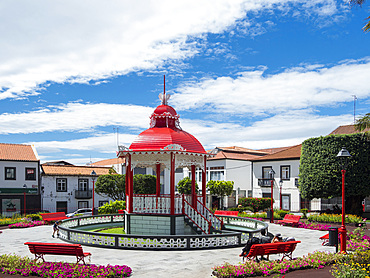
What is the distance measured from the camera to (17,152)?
150 feet

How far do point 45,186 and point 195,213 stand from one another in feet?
110

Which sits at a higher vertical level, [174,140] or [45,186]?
[174,140]

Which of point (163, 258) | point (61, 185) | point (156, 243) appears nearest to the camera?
point (163, 258)

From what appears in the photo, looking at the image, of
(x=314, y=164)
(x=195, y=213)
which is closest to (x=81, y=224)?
(x=195, y=213)

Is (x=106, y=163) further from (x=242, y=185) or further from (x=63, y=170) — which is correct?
(x=242, y=185)

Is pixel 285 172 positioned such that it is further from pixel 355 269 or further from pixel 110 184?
pixel 355 269

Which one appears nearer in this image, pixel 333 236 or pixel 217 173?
pixel 333 236

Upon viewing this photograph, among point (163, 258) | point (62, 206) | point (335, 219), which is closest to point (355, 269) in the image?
point (163, 258)

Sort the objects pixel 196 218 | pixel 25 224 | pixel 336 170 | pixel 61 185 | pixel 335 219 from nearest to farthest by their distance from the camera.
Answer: pixel 196 218, pixel 25 224, pixel 335 219, pixel 336 170, pixel 61 185

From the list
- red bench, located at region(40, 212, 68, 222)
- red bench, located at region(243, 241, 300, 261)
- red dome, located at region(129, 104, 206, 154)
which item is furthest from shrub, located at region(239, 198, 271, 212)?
red bench, located at region(243, 241, 300, 261)

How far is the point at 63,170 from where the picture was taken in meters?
50.0

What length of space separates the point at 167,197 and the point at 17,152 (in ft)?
107

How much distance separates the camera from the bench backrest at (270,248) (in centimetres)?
1241

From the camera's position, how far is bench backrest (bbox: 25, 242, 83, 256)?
1209 centimetres
